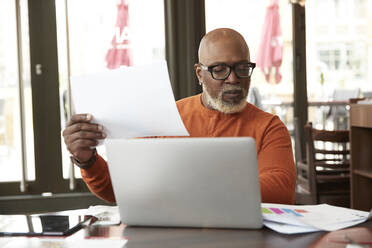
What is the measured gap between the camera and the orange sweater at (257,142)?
1.50 metres

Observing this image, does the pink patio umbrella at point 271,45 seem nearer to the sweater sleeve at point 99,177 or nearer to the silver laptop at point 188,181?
the sweater sleeve at point 99,177

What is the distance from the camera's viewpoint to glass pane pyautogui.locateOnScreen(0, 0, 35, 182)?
3.88m

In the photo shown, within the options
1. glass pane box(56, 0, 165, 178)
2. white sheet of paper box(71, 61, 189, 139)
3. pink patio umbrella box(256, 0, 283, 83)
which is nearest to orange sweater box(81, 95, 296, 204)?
white sheet of paper box(71, 61, 189, 139)

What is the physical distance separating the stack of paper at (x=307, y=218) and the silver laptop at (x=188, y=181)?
63 millimetres

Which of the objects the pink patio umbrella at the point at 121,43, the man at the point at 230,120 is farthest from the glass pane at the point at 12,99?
the man at the point at 230,120

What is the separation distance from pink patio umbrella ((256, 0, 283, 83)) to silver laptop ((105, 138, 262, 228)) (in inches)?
137

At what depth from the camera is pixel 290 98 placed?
439 cm

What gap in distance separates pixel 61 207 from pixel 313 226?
311 cm

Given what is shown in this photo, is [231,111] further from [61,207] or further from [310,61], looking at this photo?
[310,61]

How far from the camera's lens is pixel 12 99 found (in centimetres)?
394

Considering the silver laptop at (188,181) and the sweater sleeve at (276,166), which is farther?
the sweater sleeve at (276,166)

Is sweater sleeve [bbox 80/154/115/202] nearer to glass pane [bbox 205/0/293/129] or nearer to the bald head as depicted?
the bald head

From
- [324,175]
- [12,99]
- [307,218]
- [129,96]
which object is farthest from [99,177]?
[12,99]

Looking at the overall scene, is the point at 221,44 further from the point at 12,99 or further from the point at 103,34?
the point at 12,99
